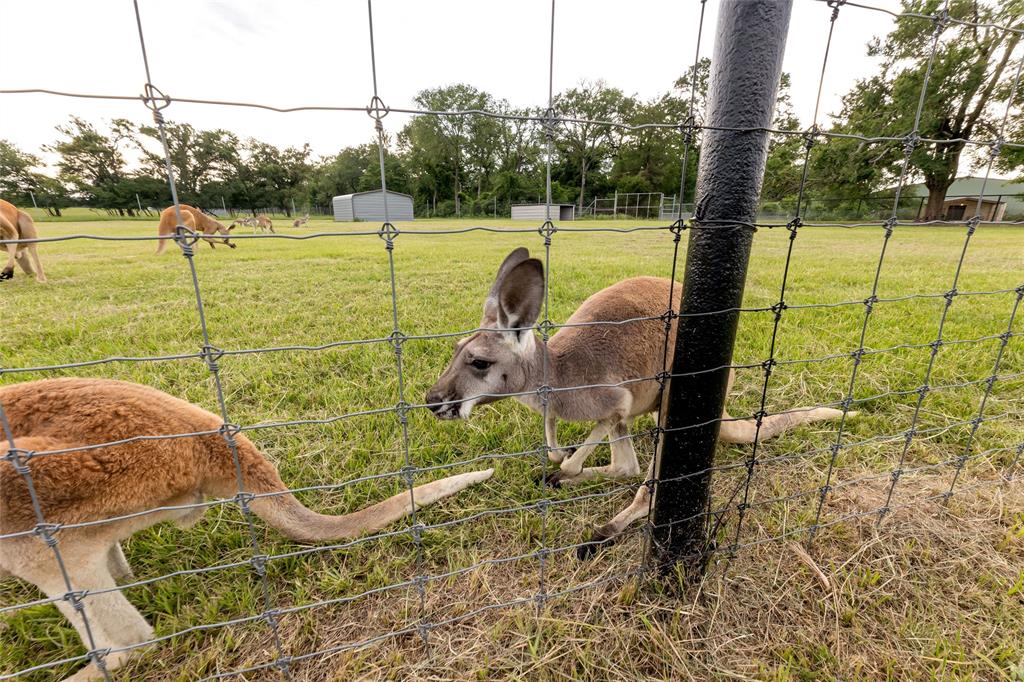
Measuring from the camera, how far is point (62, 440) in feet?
4.25

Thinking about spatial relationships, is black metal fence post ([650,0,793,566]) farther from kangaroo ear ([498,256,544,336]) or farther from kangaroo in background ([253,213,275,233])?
kangaroo in background ([253,213,275,233])

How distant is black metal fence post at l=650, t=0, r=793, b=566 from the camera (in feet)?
3.78

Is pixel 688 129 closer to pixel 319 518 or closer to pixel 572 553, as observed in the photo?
pixel 572 553

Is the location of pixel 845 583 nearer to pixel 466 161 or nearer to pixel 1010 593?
pixel 1010 593

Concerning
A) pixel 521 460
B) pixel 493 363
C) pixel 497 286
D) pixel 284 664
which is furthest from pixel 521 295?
pixel 284 664

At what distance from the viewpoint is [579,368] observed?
6.93 feet

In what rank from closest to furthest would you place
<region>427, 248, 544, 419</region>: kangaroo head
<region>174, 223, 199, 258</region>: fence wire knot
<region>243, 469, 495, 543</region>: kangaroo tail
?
<region>174, 223, 199, 258</region>: fence wire knot → <region>243, 469, 495, 543</region>: kangaroo tail → <region>427, 248, 544, 419</region>: kangaroo head

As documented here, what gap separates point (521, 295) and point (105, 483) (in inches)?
52.5

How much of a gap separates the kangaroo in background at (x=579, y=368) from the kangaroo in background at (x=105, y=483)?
0.70m

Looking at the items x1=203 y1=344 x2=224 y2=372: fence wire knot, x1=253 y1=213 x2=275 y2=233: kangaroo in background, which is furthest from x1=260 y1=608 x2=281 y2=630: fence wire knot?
x1=253 y1=213 x2=275 y2=233: kangaroo in background

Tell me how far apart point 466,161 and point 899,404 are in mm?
18620

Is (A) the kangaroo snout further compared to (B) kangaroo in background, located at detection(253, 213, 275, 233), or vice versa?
(B) kangaroo in background, located at detection(253, 213, 275, 233)

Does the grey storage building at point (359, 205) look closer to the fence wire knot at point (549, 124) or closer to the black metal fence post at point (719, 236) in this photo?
the fence wire knot at point (549, 124)

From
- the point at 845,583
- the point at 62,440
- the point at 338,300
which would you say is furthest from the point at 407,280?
the point at 845,583
